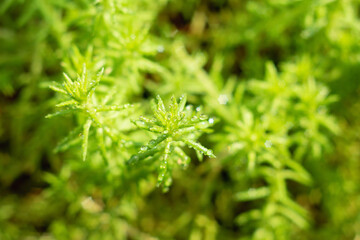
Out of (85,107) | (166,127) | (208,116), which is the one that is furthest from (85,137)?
(208,116)

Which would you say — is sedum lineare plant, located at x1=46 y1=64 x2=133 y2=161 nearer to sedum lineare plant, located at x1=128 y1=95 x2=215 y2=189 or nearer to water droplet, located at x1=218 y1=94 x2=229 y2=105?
sedum lineare plant, located at x1=128 y1=95 x2=215 y2=189

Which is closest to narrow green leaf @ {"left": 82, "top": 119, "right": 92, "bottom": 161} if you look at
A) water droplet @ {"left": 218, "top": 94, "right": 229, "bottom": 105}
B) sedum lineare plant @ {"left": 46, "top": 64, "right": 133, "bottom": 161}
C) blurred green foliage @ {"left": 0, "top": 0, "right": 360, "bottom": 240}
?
sedum lineare plant @ {"left": 46, "top": 64, "right": 133, "bottom": 161}

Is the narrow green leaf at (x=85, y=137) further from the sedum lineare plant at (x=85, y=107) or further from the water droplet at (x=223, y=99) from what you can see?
the water droplet at (x=223, y=99)

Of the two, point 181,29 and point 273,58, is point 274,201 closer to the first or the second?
point 273,58

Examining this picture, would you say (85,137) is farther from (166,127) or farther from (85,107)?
(166,127)

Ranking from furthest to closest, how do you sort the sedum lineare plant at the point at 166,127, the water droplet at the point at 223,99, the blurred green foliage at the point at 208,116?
1. the water droplet at the point at 223,99
2. the blurred green foliage at the point at 208,116
3. the sedum lineare plant at the point at 166,127

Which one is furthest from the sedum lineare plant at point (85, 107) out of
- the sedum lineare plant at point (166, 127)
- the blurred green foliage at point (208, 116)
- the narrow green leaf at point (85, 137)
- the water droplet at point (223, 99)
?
the water droplet at point (223, 99)

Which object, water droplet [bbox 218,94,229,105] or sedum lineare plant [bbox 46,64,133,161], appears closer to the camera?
sedum lineare plant [bbox 46,64,133,161]

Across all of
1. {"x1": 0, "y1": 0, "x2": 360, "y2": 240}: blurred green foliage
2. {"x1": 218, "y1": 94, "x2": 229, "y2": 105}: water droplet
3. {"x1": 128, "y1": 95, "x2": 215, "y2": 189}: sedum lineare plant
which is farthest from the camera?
{"x1": 218, "y1": 94, "x2": 229, "y2": 105}: water droplet

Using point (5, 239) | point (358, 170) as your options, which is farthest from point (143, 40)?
point (358, 170)
